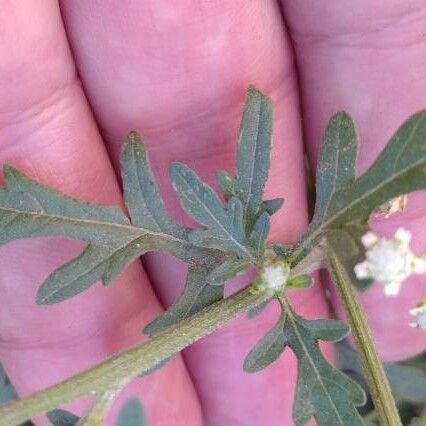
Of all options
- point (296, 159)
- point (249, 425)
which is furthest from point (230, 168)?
point (249, 425)

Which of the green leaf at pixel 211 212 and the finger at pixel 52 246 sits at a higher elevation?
the finger at pixel 52 246

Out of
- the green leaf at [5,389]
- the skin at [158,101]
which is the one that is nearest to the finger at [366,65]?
the skin at [158,101]

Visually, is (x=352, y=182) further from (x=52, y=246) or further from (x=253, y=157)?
(x=52, y=246)

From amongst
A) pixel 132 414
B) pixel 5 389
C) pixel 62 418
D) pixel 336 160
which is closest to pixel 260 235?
pixel 336 160

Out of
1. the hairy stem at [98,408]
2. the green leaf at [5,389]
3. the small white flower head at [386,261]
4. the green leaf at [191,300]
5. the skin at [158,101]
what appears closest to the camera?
the small white flower head at [386,261]

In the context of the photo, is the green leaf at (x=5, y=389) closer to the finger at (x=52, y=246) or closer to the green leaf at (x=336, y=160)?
the finger at (x=52, y=246)

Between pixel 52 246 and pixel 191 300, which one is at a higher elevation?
pixel 52 246

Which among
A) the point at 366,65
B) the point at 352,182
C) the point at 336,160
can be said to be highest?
the point at 366,65

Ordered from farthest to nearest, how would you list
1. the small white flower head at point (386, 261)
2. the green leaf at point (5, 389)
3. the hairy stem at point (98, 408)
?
1. the green leaf at point (5, 389)
2. the hairy stem at point (98, 408)
3. the small white flower head at point (386, 261)

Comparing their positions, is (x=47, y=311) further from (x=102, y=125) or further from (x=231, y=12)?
(x=231, y=12)
